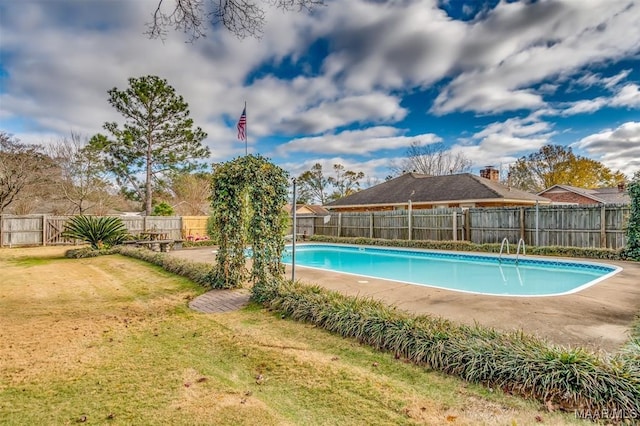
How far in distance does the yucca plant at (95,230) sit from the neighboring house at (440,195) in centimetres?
1366

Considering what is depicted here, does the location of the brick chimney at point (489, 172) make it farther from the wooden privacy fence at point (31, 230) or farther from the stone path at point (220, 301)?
the wooden privacy fence at point (31, 230)

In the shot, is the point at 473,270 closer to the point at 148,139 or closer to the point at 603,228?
the point at 603,228

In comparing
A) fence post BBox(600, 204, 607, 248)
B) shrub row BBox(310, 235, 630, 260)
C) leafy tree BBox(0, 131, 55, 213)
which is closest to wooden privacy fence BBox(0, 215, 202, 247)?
leafy tree BBox(0, 131, 55, 213)

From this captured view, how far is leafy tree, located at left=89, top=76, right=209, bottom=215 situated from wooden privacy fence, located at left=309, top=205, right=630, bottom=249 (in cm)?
1331

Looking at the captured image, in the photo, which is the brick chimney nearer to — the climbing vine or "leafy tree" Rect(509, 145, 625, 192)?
"leafy tree" Rect(509, 145, 625, 192)

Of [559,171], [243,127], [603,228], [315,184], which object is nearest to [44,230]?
[243,127]

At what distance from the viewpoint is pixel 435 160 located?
3788cm

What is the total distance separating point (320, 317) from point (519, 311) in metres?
→ 3.07

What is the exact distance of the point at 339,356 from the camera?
3.71 m

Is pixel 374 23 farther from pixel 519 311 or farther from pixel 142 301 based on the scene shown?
pixel 142 301

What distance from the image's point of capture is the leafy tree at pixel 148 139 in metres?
22.1

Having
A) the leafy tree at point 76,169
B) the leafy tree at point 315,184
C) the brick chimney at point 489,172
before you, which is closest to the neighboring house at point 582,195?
the brick chimney at point 489,172

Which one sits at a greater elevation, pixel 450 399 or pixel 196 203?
pixel 196 203

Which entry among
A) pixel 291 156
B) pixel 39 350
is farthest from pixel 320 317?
pixel 291 156
